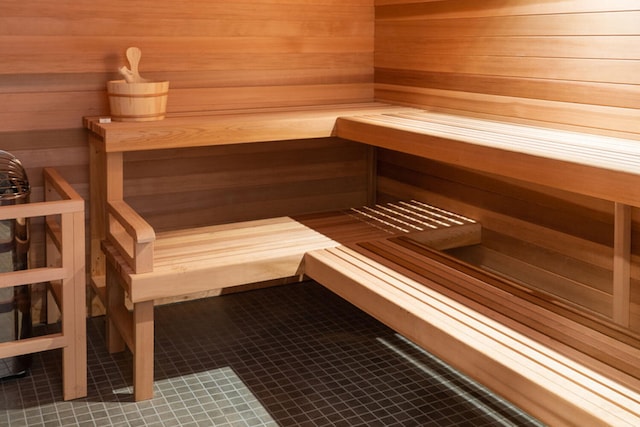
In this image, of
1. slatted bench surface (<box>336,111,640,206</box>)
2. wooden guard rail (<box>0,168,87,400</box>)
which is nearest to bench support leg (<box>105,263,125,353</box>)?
wooden guard rail (<box>0,168,87,400</box>)

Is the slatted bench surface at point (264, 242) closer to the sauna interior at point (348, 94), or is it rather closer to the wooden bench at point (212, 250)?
the wooden bench at point (212, 250)

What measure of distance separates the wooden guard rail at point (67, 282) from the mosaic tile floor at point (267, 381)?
104mm

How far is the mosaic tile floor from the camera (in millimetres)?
2279

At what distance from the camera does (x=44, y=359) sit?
2.69 metres

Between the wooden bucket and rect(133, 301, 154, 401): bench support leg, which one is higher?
the wooden bucket

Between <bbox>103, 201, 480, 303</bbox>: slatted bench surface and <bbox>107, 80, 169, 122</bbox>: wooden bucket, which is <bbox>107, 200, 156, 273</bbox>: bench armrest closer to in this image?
<bbox>103, 201, 480, 303</bbox>: slatted bench surface

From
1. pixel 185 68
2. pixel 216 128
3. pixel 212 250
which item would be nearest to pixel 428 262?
pixel 212 250

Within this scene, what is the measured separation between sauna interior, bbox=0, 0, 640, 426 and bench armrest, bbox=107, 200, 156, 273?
38 cm

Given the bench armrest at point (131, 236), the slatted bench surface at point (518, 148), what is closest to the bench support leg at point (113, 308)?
the bench armrest at point (131, 236)

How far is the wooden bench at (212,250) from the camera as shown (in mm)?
2352

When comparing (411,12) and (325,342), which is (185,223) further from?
(411,12)

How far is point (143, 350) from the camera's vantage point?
237 cm

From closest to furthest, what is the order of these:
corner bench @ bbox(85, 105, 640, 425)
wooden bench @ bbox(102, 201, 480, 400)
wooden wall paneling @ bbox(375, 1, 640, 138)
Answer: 1. corner bench @ bbox(85, 105, 640, 425)
2. wooden wall paneling @ bbox(375, 1, 640, 138)
3. wooden bench @ bbox(102, 201, 480, 400)

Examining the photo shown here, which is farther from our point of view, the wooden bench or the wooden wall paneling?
the wooden bench
